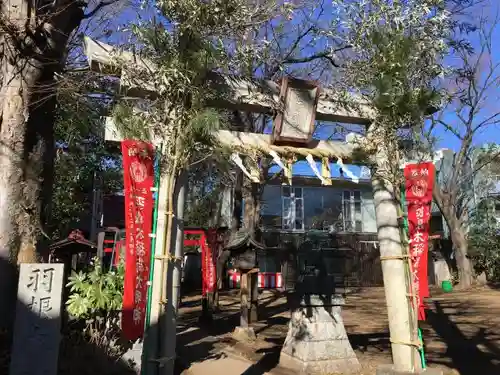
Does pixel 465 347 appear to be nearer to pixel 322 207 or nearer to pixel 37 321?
pixel 37 321

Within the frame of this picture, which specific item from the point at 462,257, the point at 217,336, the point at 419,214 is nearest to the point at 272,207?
the point at 462,257

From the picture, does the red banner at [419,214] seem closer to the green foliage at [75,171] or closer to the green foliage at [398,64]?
the green foliage at [398,64]

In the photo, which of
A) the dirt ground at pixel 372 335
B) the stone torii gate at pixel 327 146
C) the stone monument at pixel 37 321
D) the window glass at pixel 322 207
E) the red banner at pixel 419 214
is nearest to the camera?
the stone torii gate at pixel 327 146

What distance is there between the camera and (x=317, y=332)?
8695 mm

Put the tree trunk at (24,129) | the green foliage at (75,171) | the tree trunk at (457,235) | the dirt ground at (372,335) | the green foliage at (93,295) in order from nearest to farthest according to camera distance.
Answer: the tree trunk at (24,129) → the green foliage at (93,295) → the dirt ground at (372,335) → the green foliage at (75,171) → the tree trunk at (457,235)

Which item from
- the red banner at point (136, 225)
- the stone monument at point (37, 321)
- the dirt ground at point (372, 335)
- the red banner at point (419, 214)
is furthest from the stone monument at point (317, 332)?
the stone monument at point (37, 321)

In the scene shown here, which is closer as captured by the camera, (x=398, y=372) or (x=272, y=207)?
(x=398, y=372)

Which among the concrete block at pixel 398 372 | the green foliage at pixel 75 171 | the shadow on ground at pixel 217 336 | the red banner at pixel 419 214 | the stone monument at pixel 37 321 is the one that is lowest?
the shadow on ground at pixel 217 336

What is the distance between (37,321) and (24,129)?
273cm

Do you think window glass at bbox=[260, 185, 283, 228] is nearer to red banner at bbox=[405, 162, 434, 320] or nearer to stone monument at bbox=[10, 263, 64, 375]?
red banner at bbox=[405, 162, 434, 320]

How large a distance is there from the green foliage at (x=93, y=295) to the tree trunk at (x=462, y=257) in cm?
1832

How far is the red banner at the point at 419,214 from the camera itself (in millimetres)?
5852

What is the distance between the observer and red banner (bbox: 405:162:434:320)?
19.2ft

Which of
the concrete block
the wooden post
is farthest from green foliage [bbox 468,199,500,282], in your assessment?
the concrete block
